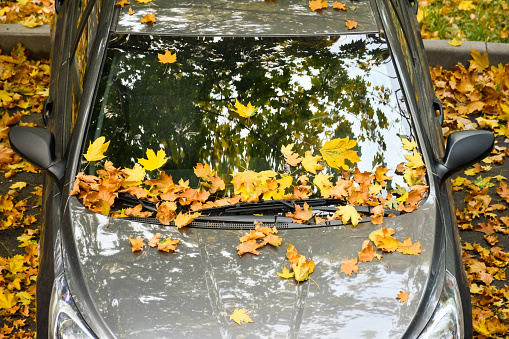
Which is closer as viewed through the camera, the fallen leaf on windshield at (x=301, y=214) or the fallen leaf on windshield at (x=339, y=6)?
the fallen leaf on windshield at (x=301, y=214)

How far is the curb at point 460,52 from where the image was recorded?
5.57 metres

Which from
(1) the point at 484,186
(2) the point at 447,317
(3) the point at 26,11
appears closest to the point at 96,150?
(2) the point at 447,317

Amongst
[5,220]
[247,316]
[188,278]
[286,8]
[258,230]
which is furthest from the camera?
[5,220]

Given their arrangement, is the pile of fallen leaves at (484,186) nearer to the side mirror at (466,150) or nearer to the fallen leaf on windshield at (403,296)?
the side mirror at (466,150)

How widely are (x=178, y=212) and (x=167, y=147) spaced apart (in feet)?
1.17

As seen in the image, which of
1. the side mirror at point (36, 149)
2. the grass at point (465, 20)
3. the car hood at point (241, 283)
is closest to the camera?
the car hood at point (241, 283)

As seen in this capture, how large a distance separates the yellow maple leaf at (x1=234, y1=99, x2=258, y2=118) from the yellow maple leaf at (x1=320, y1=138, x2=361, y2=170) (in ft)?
1.25

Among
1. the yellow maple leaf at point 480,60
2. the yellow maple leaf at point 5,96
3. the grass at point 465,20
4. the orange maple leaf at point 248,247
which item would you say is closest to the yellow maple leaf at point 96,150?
the orange maple leaf at point 248,247

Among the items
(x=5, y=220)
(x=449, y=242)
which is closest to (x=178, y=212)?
(x=449, y=242)

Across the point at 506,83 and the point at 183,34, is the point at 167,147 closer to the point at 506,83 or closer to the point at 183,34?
the point at 183,34

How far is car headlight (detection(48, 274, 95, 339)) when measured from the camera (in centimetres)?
207

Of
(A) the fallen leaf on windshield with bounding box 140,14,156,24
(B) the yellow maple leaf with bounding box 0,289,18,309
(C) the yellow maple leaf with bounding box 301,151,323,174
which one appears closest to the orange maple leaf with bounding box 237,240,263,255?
(C) the yellow maple leaf with bounding box 301,151,323,174

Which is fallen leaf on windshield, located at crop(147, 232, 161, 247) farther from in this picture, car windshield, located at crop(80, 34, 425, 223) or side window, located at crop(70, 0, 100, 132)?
side window, located at crop(70, 0, 100, 132)

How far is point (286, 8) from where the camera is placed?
3.10m
